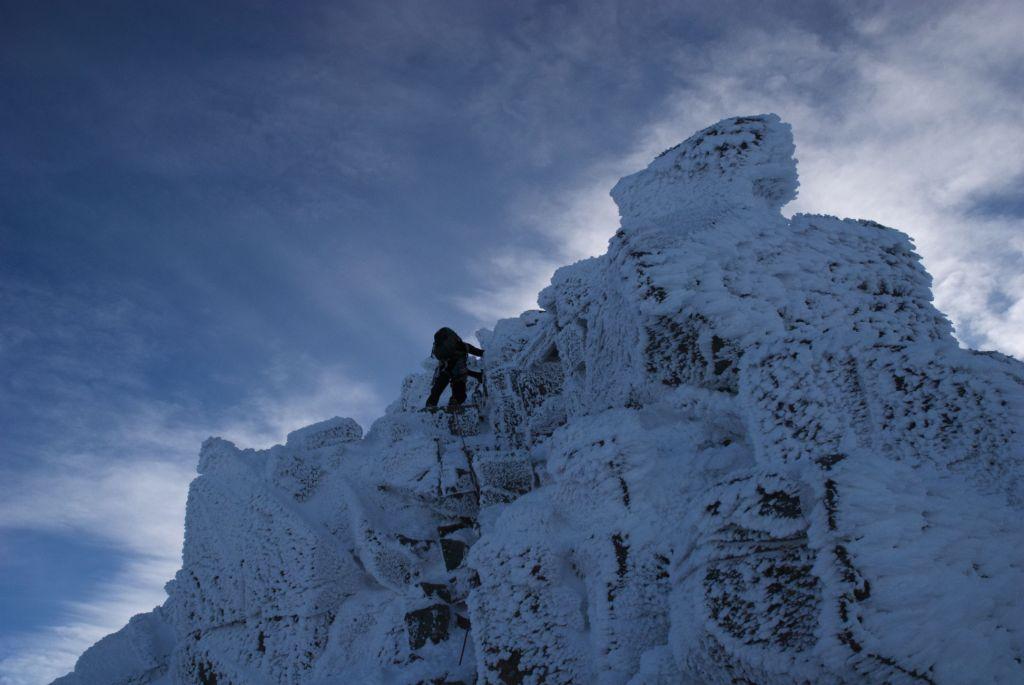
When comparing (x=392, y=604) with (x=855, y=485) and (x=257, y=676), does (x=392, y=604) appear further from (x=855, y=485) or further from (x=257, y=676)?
(x=855, y=485)

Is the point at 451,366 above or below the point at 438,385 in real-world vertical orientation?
above

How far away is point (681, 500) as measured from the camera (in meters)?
3.74

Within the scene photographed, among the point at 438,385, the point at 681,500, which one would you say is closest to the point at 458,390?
the point at 438,385

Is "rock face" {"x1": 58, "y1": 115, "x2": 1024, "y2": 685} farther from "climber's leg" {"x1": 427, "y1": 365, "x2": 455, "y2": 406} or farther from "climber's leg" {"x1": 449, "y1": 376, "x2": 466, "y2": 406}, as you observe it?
"climber's leg" {"x1": 427, "y1": 365, "x2": 455, "y2": 406}

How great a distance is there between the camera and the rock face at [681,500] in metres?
2.22

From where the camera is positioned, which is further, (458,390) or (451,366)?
(451,366)

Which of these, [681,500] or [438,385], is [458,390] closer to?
[438,385]

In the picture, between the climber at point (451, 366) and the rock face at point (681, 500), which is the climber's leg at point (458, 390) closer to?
the climber at point (451, 366)

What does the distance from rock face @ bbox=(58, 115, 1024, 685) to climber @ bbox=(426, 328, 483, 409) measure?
1.17 m

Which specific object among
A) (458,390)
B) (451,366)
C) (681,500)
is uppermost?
(451,366)

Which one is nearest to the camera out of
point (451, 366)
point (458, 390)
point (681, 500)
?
point (681, 500)

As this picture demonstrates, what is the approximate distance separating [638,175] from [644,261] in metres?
1.34

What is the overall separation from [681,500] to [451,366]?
6141mm

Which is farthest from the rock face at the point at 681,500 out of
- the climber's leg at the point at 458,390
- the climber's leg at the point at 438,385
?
the climber's leg at the point at 438,385
